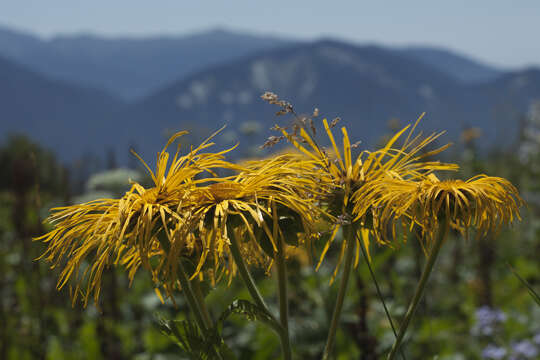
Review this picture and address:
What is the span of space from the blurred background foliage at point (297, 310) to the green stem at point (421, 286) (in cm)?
27

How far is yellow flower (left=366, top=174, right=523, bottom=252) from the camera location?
1127 mm

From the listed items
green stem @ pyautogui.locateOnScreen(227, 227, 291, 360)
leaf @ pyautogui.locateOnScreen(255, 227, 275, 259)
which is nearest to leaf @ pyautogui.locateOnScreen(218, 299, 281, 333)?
green stem @ pyautogui.locateOnScreen(227, 227, 291, 360)

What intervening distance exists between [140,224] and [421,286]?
62 cm

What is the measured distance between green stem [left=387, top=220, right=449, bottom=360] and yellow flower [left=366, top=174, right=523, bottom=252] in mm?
A: 20

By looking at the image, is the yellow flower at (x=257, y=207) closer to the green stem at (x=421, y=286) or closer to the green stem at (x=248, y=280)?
the green stem at (x=248, y=280)

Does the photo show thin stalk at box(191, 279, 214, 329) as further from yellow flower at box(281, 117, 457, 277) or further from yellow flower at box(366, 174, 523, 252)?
yellow flower at box(366, 174, 523, 252)

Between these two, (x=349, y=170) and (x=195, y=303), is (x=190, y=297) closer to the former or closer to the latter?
(x=195, y=303)

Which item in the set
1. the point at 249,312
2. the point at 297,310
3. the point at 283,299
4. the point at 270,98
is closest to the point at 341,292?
the point at 283,299

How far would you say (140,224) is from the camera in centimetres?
106

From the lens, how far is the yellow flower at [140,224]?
40.3 inches

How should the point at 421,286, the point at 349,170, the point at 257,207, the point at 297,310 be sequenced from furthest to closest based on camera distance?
the point at 297,310, the point at 349,170, the point at 421,286, the point at 257,207

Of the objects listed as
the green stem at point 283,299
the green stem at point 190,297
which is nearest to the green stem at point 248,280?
the green stem at point 283,299

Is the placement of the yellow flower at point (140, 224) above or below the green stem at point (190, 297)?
above

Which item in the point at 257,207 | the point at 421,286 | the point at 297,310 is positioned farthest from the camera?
the point at 297,310
